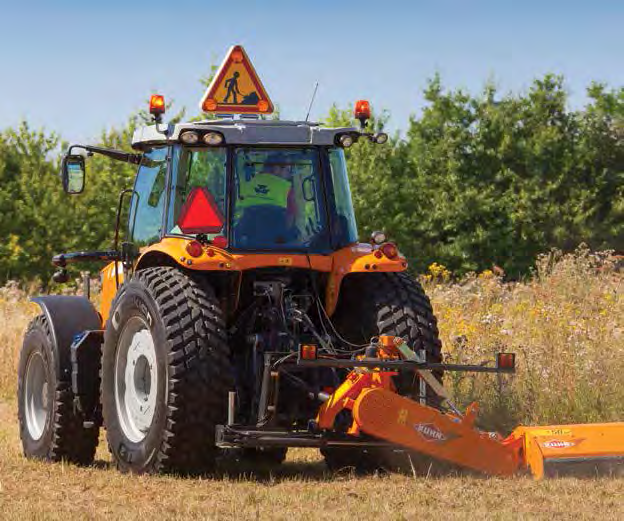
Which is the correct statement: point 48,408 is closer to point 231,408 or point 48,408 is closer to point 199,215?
point 199,215

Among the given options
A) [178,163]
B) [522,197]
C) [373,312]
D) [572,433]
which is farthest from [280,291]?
[522,197]

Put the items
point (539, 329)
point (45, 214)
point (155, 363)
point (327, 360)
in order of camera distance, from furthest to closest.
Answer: point (45, 214) < point (539, 329) < point (155, 363) < point (327, 360)

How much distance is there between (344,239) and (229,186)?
90 centimetres

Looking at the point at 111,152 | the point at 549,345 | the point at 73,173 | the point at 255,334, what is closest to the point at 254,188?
the point at 255,334

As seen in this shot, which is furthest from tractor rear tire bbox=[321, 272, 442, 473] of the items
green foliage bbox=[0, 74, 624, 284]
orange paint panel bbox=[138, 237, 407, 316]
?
green foliage bbox=[0, 74, 624, 284]

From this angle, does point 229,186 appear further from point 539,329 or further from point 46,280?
point 46,280

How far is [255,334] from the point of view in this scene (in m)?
8.04

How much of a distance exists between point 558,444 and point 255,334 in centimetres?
206

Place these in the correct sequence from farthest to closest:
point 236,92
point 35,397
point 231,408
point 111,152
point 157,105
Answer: point 35,397 < point 236,92 < point 111,152 < point 157,105 < point 231,408

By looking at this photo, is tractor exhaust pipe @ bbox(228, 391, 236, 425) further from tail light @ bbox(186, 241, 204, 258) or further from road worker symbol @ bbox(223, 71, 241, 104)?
road worker symbol @ bbox(223, 71, 241, 104)

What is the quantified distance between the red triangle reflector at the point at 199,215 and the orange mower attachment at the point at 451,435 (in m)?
1.38

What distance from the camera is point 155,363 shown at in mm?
7977

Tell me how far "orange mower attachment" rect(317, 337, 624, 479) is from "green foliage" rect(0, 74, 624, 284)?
33.1 metres

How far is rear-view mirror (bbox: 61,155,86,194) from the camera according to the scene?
892cm
